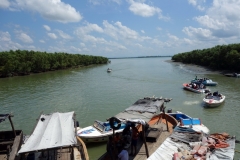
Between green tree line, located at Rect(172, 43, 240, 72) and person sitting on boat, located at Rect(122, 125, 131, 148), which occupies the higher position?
→ green tree line, located at Rect(172, 43, 240, 72)

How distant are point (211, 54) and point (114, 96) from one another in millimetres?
65217

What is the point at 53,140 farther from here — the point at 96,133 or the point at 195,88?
the point at 195,88

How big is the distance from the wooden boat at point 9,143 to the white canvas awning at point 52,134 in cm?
176

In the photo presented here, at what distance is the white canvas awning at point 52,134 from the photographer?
1070 cm

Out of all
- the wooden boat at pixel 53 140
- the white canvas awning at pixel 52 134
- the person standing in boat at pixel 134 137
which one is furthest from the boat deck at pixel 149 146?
the white canvas awning at pixel 52 134

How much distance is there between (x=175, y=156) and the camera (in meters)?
12.4

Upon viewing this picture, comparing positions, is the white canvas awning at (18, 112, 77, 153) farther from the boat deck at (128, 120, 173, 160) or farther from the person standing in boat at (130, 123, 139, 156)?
the boat deck at (128, 120, 173, 160)

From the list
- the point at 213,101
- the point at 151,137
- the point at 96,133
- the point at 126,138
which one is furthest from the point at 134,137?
the point at 213,101

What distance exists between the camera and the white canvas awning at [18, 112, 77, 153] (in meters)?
10.7

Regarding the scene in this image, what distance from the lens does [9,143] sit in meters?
14.6

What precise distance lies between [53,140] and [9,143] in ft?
17.3

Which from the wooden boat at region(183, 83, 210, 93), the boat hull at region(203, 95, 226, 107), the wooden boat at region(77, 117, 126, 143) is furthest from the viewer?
the wooden boat at region(183, 83, 210, 93)

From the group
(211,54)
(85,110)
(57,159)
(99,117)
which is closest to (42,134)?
(57,159)

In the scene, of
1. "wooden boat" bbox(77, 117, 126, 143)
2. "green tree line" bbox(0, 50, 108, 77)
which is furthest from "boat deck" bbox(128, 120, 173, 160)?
"green tree line" bbox(0, 50, 108, 77)
